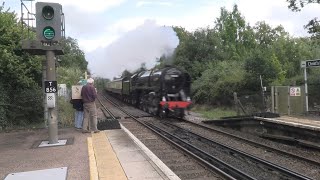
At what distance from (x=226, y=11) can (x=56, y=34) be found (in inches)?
1872

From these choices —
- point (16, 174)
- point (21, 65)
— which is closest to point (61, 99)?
point (21, 65)

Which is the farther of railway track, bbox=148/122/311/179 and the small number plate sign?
the small number plate sign

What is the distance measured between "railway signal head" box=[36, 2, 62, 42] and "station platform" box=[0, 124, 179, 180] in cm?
→ 291

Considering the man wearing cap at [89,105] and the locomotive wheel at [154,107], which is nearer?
the man wearing cap at [89,105]

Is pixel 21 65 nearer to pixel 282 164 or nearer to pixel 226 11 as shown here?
pixel 282 164

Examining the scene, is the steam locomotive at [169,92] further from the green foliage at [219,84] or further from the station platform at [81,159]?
the station platform at [81,159]

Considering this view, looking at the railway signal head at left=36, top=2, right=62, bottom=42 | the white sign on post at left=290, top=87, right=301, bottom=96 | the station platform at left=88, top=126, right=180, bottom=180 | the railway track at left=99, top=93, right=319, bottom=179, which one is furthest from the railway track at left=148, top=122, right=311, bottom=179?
the railway signal head at left=36, top=2, right=62, bottom=42

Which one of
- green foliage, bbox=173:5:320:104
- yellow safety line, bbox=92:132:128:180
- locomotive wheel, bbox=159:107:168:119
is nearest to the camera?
yellow safety line, bbox=92:132:128:180

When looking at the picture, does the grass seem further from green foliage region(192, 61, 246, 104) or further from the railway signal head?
the railway signal head

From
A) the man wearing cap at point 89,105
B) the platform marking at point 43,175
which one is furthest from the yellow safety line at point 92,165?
the man wearing cap at point 89,105

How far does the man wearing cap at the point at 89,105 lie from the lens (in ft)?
45.2

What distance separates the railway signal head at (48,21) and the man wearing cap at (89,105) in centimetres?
250

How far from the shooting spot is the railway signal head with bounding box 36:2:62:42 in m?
11.4

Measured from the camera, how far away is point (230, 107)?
27781 mm
